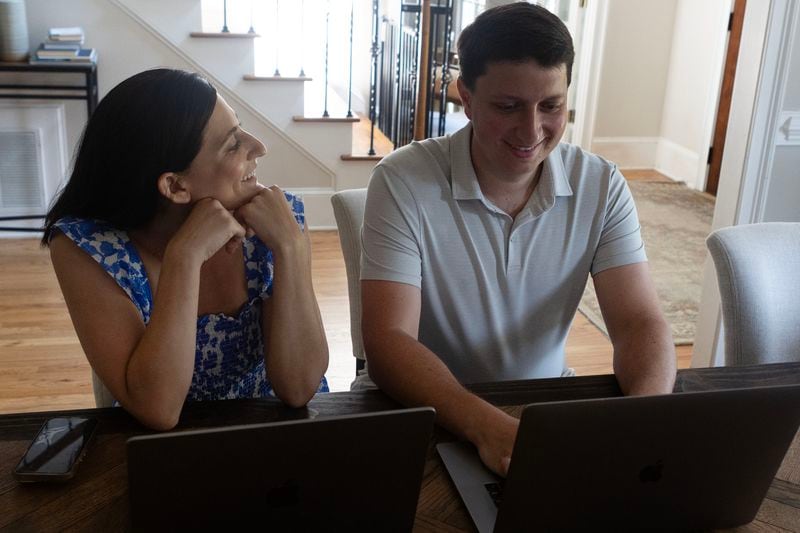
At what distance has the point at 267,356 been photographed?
1.35m

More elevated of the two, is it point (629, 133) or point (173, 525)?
point (173, 525)

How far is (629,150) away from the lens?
19.4 feet

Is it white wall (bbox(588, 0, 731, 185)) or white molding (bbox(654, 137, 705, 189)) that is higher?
white wall (bbox(588, 0, 731, 185))

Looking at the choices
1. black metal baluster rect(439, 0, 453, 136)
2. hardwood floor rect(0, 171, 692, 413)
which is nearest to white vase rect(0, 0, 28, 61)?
hardwood floor rect(0, 171, 692, 413)

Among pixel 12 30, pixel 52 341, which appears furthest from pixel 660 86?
pixel 52 341

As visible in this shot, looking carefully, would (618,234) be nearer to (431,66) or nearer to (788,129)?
(788,129)

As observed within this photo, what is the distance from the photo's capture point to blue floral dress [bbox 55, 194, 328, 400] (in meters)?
1.36

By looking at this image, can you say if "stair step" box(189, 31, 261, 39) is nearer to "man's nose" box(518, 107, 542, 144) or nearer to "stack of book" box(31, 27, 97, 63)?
"stack of book" box(31, 27, 97, 63)

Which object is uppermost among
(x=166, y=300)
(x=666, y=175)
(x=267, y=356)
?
(x=166, y=300)

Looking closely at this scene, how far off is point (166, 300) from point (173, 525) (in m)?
0.47

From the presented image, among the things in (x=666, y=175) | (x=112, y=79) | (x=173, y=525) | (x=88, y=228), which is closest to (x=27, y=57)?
(x=112, y=79)

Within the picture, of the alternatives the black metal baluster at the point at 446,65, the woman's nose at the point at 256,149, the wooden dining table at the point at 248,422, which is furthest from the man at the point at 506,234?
the black metal baluster at the point at 446,65

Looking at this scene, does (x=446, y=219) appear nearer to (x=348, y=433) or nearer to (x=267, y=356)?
(x=267, y=356)

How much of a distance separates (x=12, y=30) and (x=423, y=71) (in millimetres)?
1911
